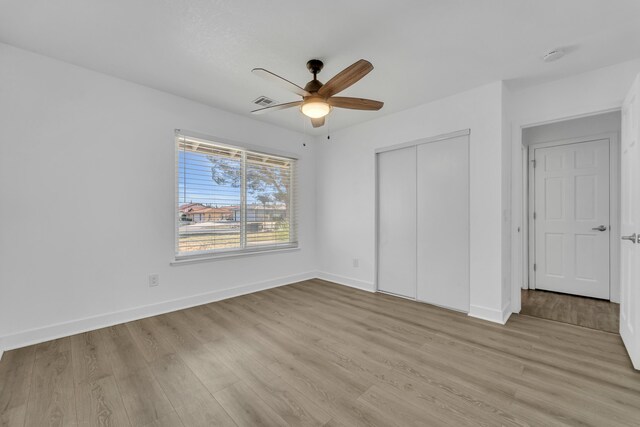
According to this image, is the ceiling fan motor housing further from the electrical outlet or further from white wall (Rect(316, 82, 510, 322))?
the electrical outlet

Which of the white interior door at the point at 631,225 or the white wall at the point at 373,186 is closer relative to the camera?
the white interior door at the point at 631,225

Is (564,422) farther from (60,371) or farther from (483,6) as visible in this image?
(60,371)

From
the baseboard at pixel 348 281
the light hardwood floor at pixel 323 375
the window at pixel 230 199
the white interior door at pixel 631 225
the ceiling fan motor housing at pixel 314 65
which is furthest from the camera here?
the baseboard at pixel 348 281

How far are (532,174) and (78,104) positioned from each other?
5724mm

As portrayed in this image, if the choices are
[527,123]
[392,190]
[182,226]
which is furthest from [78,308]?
[527,123]

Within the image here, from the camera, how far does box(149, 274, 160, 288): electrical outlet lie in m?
3.02

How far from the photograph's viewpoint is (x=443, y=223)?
10.8 feet

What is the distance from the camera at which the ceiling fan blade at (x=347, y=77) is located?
187cm

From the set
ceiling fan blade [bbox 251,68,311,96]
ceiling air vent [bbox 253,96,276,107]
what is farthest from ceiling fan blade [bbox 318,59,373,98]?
ceiling air vent [bbox 253,96,276,107]

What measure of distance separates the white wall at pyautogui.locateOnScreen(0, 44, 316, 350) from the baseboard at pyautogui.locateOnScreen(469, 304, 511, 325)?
3158 mm

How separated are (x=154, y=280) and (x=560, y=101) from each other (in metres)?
4.80

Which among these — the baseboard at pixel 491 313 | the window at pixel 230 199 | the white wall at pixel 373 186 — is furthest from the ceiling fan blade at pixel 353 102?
the baseboard at pixel 491 313

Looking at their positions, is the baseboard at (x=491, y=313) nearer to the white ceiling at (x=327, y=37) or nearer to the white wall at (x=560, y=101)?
the white wall at (x=560, y=101)

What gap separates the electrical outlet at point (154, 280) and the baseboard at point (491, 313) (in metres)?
3.56
